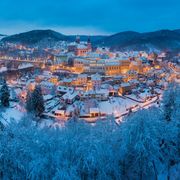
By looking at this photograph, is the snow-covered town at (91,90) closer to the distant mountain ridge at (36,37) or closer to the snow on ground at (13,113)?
the snow on ground at (13,113)

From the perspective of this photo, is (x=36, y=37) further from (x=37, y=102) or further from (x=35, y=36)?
(x=37, y=102)

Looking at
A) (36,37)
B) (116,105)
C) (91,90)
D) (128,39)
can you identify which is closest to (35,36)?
(36,37)

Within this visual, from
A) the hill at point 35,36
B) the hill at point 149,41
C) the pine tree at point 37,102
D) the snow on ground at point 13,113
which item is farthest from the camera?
the hill at point 35,36

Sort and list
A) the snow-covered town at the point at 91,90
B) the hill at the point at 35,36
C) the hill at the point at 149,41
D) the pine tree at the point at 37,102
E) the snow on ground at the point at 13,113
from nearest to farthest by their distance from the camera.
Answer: the snow on ground at the point at 13,113 → the pine tree at the point at 37,102 → the snow-covered town at the point at 91,90 → the hill at the point at 149,41 → the hill at the point at 35,36

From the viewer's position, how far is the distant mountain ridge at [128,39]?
404 feet

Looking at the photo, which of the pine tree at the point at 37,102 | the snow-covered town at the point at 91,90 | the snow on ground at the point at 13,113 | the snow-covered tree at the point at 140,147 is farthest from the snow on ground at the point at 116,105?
the snow-covered tree at the point at 140,147

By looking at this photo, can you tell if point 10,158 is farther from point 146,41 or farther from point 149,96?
point 146,41

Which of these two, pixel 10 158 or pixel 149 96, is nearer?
pixel 10 158

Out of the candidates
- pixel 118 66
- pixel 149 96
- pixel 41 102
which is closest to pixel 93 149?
pixel 41 102

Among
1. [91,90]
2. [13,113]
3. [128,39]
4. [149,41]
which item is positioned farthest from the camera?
[128,39]

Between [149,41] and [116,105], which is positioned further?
[149,41]

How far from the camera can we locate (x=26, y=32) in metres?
156

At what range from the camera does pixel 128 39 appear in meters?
140

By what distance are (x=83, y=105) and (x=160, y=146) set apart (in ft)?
58.7
